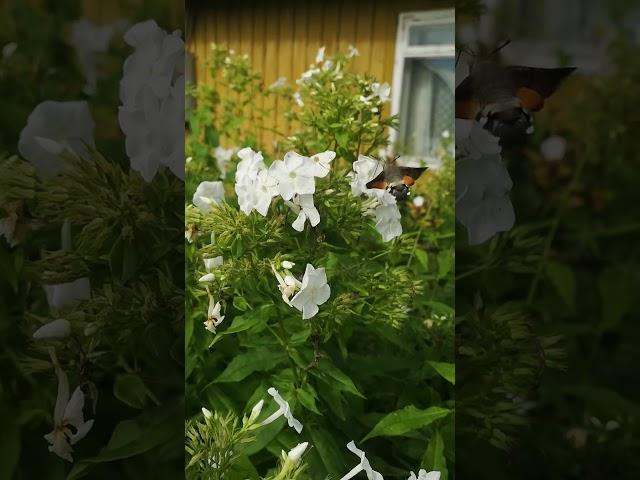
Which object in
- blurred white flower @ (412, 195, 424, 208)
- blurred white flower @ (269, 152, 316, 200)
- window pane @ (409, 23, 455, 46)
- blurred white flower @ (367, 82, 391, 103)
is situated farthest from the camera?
window pane @ (409, 23, 455, 46)

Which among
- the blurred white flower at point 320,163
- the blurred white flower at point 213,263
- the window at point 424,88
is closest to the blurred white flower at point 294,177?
the blurred white flower at point 320,163

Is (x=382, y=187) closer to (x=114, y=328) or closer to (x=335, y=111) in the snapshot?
(x=335, y=111)

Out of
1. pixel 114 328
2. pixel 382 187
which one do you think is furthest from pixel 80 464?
pixel 382 187

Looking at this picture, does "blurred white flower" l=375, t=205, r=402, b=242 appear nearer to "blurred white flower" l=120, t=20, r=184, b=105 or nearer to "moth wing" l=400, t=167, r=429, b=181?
"moth wing" l=400, t=167, r=429, b=181

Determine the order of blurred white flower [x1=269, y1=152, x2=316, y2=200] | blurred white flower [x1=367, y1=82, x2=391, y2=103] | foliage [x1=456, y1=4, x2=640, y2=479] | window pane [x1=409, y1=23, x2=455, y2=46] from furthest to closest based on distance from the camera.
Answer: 1. window pane [x1=409, y1=23, x2=455, y2=46]
2. blurred white flower [x1=367, y1=82, x2=391, y2=103]
3. blurred white flower [x1=269, y1=152, x2=316, y2=200]
4. foliage [x1=456, y1=4, x2=640, y2=479]

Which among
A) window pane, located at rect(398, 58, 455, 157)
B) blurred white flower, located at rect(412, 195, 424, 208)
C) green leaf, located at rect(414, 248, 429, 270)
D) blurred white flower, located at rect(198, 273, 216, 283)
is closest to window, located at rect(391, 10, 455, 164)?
window pane, located at rect(398, 58, 455, 157)

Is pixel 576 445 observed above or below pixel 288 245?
below

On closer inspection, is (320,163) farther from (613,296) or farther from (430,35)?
(430,35)
